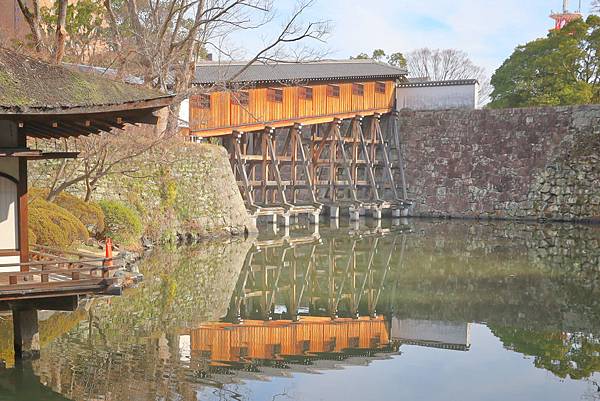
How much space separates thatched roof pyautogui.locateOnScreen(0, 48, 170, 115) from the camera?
791 cm

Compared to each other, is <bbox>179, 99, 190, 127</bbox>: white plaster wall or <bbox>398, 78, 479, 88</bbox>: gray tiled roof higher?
<bbox>398, 78, 479, 88</bbox>: gray tiled roof

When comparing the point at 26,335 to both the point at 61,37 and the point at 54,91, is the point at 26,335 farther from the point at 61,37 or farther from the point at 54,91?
the point at 61,37

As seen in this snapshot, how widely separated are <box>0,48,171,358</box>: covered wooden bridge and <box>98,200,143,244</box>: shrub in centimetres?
864

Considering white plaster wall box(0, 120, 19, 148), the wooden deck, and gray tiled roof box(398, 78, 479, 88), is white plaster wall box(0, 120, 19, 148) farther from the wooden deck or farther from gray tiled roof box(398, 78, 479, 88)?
gray tiled roof box(398, 78, 479, 88)

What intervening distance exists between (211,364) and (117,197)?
11.8 meters

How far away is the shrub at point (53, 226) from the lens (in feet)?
42.4

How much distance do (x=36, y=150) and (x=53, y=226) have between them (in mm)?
5093

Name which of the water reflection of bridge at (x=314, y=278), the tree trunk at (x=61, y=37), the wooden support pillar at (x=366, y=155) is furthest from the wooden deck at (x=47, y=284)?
the wooden support pillar at (x=366, y=155)

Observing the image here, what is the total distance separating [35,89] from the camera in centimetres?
817

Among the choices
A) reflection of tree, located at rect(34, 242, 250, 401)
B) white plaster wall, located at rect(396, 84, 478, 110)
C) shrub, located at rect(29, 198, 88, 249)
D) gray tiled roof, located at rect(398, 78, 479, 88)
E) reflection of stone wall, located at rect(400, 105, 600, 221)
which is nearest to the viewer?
reflection of tree, located at rect(34, 242, 250, 401)

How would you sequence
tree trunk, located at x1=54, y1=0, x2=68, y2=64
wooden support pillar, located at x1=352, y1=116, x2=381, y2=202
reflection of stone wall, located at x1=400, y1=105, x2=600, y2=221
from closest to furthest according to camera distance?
tree trunk, located at x1=54, y1=0, x2=68, y2=64, reflection of stone wall, located at x1=400, y1=105, x2=600, y2=221, wooden support pillar, located at x1=352, y1=116, x2=381, y2=202

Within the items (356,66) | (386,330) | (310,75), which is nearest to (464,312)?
(386,330)

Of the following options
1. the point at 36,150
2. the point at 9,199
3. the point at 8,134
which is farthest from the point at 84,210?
the point at 36,150

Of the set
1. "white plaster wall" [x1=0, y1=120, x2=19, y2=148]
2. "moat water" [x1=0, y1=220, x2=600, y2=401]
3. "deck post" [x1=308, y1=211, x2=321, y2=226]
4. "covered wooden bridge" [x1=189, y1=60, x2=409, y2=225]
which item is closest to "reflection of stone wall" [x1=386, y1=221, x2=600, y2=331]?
"moat water" [x1=0, y1=220, x2=600, y2=401]
